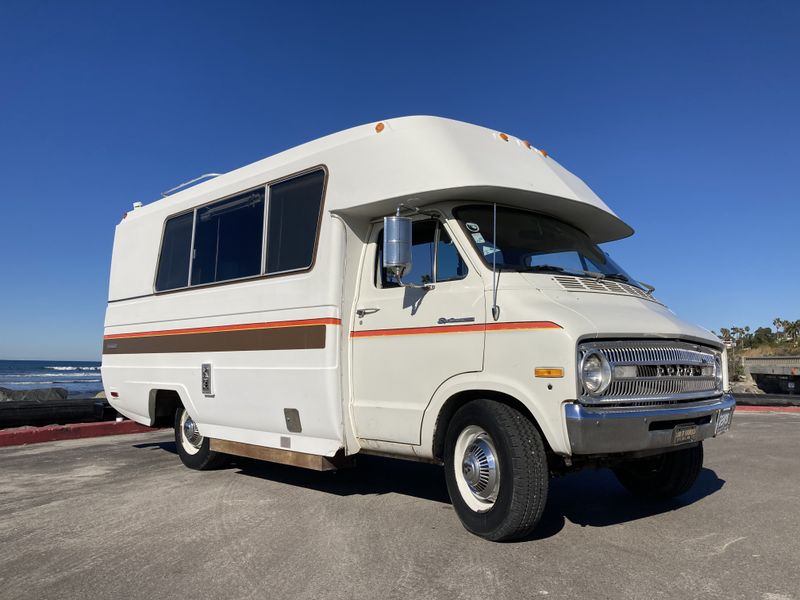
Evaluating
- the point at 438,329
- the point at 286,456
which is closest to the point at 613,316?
the point at 438,329

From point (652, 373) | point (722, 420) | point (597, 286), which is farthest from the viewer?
point (597, 286)

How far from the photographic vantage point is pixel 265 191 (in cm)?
662

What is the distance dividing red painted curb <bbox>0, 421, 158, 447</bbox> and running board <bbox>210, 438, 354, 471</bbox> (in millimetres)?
4201

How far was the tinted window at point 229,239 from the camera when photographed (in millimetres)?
6633

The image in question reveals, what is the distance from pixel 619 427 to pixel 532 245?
1.74m

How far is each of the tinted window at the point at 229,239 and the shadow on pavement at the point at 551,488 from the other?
7.64 ft

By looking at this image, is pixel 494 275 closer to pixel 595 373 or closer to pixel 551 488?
pixel 595 373

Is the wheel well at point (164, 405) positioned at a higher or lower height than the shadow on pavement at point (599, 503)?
higher

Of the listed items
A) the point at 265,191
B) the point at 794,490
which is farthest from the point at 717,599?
the point at 265,191

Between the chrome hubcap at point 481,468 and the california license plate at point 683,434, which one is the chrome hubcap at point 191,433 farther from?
the california license plate at point 683,434

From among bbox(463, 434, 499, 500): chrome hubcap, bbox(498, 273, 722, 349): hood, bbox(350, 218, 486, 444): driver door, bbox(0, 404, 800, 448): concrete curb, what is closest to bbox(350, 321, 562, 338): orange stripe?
bbox(350, 218, 486, 444): driver door

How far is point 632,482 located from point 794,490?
68.4 inches

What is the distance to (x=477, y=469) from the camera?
15.2ft

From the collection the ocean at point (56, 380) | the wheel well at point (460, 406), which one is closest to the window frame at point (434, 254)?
the wheel well at point (460, 406)
